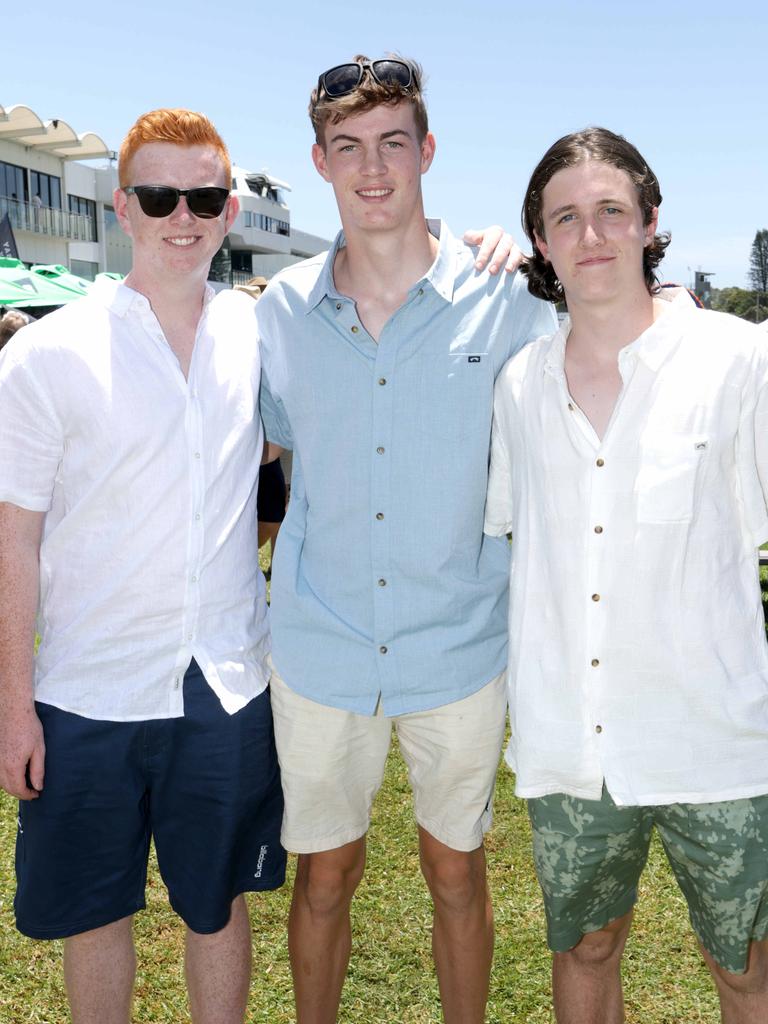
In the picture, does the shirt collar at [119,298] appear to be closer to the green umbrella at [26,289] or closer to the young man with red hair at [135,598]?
the young man with red hair at [135,598]

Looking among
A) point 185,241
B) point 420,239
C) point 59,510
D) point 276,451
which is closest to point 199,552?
point 59,510

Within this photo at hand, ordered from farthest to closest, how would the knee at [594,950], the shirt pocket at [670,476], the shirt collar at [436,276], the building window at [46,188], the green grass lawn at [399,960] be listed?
1. the building window at [46,188]
2. the green grass lawn at [399,960]
3. the shirt collar at [436,276]
4. the knee at [594,950]
5. the shirt pocket at [670,476]

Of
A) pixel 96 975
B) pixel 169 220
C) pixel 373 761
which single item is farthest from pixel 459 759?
pixel 169 220

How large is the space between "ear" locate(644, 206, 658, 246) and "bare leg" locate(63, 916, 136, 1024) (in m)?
2.32

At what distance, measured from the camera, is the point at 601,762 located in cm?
228

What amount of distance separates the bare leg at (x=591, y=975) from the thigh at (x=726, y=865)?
29cm

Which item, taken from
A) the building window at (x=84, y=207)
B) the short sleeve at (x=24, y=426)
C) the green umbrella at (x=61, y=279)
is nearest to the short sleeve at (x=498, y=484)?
the short sleeve at (x=24, y=426)

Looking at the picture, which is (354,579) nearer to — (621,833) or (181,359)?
(181,359)

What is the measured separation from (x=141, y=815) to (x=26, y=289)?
514 inches

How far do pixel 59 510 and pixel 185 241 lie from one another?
0.80 meters

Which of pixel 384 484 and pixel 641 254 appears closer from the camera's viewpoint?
pixel 641 254

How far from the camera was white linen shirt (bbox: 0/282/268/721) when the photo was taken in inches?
95.7

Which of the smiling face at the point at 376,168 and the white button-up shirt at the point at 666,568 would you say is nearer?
the white button-up shirt at the point at 666,568

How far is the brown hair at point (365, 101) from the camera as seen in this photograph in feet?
8.80
